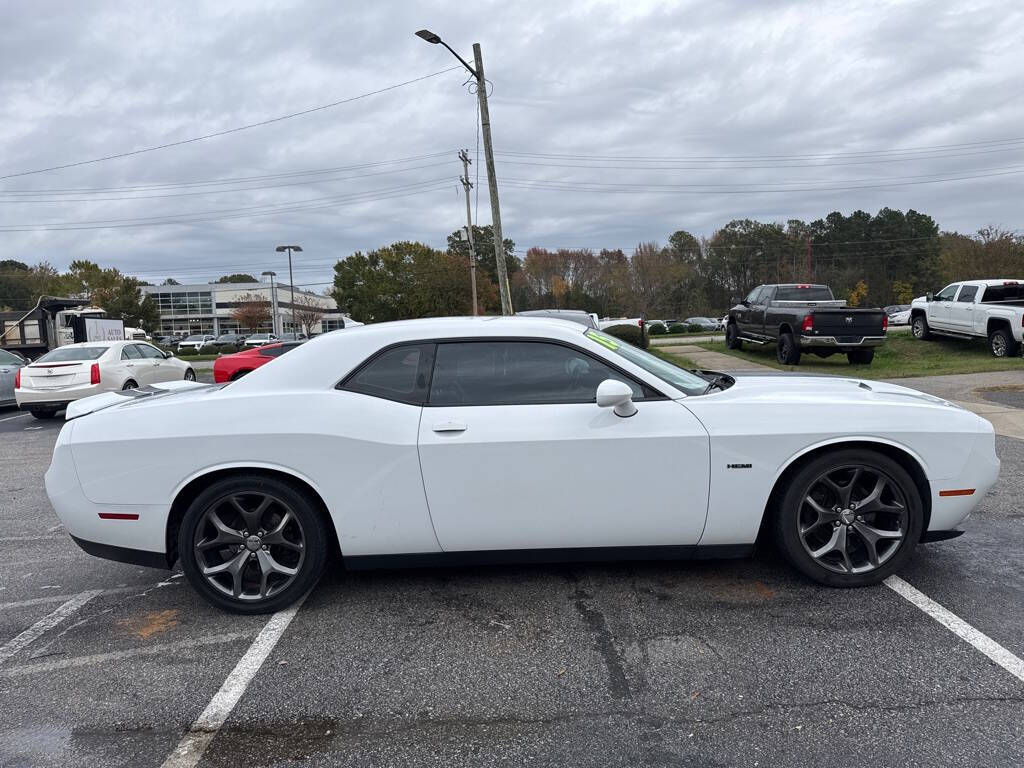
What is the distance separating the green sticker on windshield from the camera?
3.82 meters

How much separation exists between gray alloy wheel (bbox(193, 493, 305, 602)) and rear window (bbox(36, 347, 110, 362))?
11.3 m

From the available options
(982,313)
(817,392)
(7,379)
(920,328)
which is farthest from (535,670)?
(920,328)

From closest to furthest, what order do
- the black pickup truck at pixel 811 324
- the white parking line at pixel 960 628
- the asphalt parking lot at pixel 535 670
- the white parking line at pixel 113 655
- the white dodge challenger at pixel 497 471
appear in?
1. the asphalt parking lot at pixel 535 670
2. the white parking line at pixel 960 628
3. the white parking line at pixel 113 655
4. the white dodge challenger at pixel 497 471
5. the black pickup truck at pixel 811 324

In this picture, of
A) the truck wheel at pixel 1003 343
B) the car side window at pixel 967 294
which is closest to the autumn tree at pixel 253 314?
the car side window at pixel 967 294

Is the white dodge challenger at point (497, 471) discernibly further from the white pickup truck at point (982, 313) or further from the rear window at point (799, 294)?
the white pickup truck at point (982, 313)

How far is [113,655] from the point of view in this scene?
3.29 meters

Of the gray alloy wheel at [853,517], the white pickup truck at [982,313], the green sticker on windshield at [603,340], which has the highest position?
the green sticker on windshield at [603,340]

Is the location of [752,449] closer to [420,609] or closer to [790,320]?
[420,609]

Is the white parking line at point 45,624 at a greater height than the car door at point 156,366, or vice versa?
the car door at point 156,366

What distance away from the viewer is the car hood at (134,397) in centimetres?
393

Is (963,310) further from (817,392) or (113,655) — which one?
(113,655)

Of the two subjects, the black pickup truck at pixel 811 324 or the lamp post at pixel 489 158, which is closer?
the black pickup truck at pixel 811 324

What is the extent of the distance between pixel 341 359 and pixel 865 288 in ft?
272

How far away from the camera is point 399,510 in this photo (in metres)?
3.50
